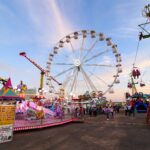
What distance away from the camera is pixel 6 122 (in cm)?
1263

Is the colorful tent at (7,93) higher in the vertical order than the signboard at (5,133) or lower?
higher

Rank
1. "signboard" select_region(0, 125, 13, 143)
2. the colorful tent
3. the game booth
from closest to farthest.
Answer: "signboard" select_region(0, 125, 13, 143), the game booth, the colorful tent

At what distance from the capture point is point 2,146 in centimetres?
1158

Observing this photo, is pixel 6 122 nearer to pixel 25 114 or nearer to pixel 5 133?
pixel 5 133

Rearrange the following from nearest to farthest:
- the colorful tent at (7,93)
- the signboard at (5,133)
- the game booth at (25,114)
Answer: the signboard at (5,133)
the game booth at (25,114)
the colorful tent at (7,93)

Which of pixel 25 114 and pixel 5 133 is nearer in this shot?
pixel 5 133

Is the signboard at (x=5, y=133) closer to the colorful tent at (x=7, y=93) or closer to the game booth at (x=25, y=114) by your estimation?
the game booth at (x=25, y=114)

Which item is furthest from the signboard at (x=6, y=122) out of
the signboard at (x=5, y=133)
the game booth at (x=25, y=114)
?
the game booth at (x=25, y=114)

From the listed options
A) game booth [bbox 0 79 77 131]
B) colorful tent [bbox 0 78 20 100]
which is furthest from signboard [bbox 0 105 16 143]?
colorful tent [bbox 0 78 20 100]

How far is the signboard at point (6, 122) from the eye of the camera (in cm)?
1229

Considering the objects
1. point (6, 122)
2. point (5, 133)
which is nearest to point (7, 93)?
point (6, 122)

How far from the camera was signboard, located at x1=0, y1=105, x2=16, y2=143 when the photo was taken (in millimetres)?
12289

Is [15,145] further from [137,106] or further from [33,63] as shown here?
[33,63]

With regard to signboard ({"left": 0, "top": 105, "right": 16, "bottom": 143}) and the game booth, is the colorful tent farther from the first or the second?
signboard ({"left": 0, "top": 105, "right": 16, "bottom": 143})
